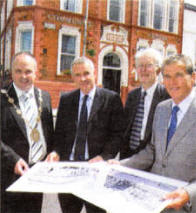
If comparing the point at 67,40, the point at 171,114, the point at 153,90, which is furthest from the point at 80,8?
the point at 171,114

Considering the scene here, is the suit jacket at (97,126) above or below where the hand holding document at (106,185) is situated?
above

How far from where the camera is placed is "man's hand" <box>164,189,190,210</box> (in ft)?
3.35

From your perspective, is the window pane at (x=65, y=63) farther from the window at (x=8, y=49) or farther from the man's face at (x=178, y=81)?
the man's face at (x=178, y=81)

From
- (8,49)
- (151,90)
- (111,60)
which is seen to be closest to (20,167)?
(151,90)

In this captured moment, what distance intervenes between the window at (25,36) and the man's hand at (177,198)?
30.6ft

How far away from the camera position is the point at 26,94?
70.4 inches

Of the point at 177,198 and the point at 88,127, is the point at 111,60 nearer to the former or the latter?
the point at 88,127

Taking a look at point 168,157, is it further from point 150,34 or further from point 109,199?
point 150,34

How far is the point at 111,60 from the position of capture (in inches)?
434

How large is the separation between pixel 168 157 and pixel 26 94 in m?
1.01

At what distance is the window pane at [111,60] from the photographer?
35.7 ft

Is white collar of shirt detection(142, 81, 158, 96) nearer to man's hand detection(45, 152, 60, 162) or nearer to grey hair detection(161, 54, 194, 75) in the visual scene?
grey hair detection(161, 54, 194, 75)

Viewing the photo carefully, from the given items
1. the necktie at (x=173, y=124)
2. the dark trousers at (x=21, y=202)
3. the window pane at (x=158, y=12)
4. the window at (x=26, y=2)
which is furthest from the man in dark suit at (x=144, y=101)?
the window at (x=26, y=2)

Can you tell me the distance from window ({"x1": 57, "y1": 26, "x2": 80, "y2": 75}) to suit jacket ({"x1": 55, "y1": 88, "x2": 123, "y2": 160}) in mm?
8137
